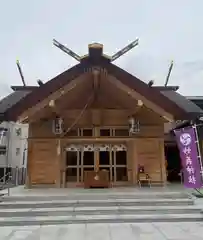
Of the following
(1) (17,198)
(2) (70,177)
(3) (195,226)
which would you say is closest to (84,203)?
(1) (17,198)

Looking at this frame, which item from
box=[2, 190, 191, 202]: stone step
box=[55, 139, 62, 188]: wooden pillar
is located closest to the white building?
box=[55, 139, 62, 188]: wooden pillar

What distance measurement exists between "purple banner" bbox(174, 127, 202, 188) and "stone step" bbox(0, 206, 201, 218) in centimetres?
99

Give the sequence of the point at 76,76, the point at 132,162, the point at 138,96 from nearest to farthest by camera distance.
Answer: the point at 76,76, the point at 138,96, the point at 132,162

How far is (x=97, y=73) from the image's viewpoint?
9.05 meters

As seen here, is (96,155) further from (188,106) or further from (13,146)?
(13,146)

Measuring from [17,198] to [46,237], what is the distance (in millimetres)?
2588

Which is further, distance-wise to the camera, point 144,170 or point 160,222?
point 144,170

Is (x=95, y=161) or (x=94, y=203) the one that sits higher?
(x=95, y=161)

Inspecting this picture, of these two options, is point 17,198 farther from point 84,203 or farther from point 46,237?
point 46,237

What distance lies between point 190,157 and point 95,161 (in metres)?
4.20

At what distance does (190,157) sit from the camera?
757 cm

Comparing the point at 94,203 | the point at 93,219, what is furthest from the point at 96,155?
the point at 93,219

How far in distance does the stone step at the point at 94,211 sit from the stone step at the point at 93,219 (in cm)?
17

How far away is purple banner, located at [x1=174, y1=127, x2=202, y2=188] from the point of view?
7.35m
